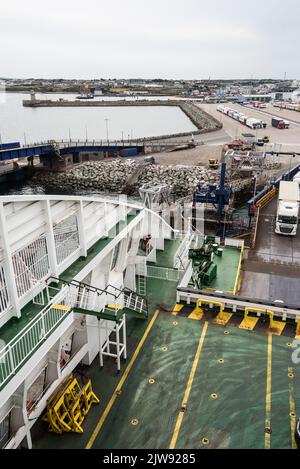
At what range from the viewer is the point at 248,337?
12906 mm

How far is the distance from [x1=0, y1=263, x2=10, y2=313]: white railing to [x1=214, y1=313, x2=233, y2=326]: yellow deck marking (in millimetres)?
8052

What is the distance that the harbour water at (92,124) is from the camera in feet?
291

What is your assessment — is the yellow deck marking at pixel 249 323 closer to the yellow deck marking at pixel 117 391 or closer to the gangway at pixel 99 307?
the yellow deck marking at pixel 117 391

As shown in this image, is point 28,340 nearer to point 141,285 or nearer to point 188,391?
point 188,391

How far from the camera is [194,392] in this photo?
10.6m

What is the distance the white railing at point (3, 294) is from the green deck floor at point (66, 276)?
1.37 feet

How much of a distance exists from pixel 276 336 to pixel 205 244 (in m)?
8.03

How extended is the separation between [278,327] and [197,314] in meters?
3.10

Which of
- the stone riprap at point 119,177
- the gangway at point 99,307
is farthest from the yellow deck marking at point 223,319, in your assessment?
the stone riprap at point 119,177

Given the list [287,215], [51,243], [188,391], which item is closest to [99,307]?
[51,243]

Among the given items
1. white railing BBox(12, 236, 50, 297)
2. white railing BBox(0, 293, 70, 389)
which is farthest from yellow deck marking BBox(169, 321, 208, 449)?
white railing BBox(12, 236, 50, 297)

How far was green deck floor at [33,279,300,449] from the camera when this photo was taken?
9219mm

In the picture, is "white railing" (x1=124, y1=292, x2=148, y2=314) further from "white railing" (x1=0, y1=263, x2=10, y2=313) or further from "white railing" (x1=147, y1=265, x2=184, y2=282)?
"white railing" (x1=0, y1=263, x2=10, y2=313)

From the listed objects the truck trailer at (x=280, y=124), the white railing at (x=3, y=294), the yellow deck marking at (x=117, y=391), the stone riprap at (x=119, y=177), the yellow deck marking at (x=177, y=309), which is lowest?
the stone riprap at (x=119, y=177)
